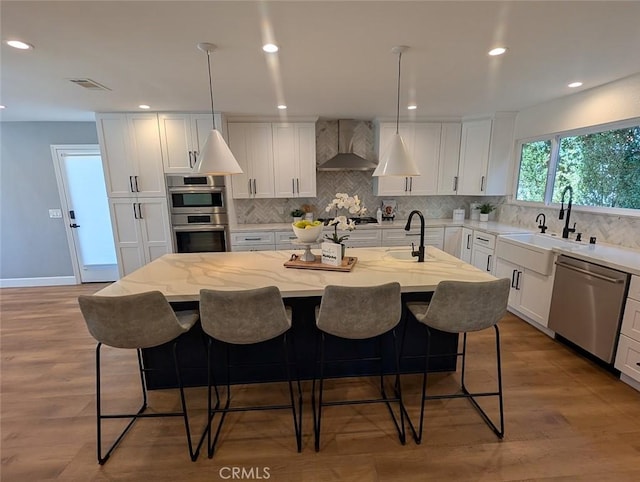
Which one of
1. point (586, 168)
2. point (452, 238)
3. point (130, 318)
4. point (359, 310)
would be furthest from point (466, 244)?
point (130, 318)

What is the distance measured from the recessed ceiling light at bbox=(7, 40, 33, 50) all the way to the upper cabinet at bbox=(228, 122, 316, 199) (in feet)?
7.85

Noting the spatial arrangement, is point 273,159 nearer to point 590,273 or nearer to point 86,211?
point 86,211

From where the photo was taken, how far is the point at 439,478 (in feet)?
5.37

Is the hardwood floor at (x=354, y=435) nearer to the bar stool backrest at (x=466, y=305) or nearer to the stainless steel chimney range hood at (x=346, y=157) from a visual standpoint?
the bar stool backrest at (x=466, y=305)

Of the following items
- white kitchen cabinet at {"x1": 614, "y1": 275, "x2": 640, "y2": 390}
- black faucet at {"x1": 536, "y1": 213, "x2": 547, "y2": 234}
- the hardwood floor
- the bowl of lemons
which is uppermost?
the bowl of lemons

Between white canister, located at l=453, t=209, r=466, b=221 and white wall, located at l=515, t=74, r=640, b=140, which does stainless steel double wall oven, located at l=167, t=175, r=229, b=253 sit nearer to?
white canister, located at l=453, t=209, r=466, b=221

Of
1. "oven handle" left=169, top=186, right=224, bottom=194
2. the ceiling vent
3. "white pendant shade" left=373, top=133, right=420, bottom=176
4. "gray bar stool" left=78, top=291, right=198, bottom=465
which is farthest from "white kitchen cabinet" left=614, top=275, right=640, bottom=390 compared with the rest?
the ceiling vent

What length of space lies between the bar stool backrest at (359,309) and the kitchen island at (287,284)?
191mm

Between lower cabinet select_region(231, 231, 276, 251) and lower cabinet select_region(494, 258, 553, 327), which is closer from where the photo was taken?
lower cabinet select_region(494, 258, 553, 327)

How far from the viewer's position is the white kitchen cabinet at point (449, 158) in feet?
15.0

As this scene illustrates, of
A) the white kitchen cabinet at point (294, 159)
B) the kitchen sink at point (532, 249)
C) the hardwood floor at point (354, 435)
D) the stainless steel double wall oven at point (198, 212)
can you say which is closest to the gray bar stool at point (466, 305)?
the hardwood floor at point (354, 435)

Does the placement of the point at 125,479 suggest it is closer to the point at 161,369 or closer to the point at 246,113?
the point at 161,369

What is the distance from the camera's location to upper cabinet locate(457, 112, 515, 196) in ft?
14.0

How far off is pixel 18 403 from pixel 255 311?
211 centimetres
